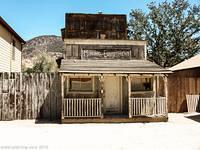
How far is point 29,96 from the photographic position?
48.3 ft

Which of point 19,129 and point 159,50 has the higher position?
point 159,50

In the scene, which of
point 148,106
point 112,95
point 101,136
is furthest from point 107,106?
point 101,136

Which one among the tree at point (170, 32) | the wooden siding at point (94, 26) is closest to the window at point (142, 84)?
the wooden siding at point (94, 26)

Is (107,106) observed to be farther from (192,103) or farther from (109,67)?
(192,103)

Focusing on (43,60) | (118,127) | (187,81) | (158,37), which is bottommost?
(118,127)

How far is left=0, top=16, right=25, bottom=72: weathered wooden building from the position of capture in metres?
16.8

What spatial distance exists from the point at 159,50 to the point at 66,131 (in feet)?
97.0

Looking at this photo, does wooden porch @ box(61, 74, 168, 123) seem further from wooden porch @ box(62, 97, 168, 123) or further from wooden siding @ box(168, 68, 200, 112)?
wooden siding @ box(168, 68, 200, 112)

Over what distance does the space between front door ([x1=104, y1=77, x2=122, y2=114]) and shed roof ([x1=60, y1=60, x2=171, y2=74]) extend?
1.06 meters

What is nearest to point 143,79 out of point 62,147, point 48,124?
point 48,124

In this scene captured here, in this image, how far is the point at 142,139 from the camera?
9.55m

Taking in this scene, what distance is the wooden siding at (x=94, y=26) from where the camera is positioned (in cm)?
1948

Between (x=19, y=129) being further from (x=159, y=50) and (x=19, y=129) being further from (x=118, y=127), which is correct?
(x=159, y=50)

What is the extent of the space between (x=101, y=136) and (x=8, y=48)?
11322mm
